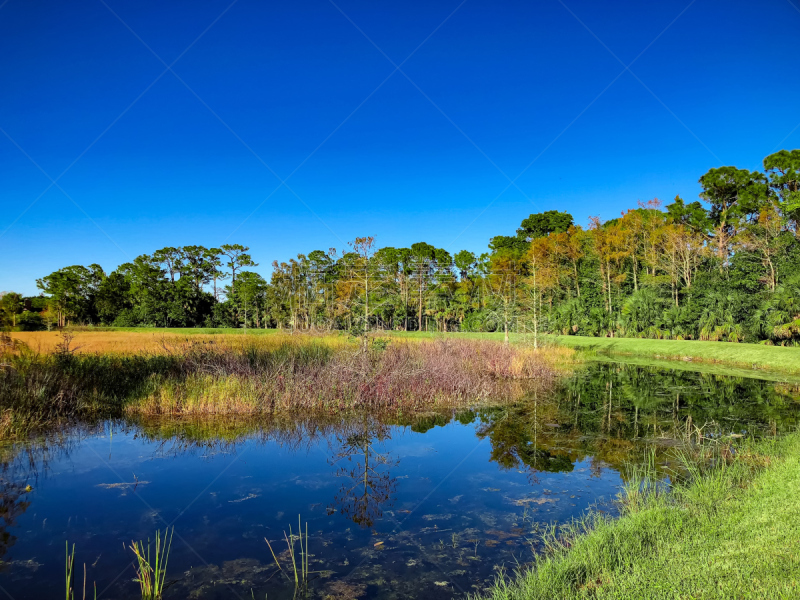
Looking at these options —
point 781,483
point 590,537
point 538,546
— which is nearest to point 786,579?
point 590,537

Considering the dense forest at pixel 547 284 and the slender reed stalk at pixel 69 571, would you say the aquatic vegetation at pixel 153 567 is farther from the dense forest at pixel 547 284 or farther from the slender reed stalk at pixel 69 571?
the dense forest at pixel 547 284

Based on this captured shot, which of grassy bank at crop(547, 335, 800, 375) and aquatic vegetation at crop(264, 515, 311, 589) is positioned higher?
grassy bank at crop(547, 335, 800, 375)

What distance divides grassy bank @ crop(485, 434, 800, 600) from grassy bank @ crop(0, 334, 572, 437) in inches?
282

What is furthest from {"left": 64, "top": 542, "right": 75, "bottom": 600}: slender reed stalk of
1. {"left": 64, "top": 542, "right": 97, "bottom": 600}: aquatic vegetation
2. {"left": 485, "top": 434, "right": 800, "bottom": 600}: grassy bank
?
{"left": 485, "top": 434, "right": 800, "bottom": 600}: grassy bank

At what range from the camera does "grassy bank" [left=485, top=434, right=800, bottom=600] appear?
3242 millimetres

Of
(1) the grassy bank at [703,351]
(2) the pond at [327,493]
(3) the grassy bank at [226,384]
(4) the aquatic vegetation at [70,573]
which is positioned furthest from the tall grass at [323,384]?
(1) the grassy bank at [703,351]

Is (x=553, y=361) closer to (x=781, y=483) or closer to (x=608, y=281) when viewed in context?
(x=781, y=483)

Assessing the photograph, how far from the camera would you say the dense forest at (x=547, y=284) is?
25.0 meters

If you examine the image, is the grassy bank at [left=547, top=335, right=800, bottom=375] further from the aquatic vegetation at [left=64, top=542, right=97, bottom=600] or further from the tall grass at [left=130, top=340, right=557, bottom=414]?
the aquatic vegetation at [left=64, top=542, right=97, bottom=600]

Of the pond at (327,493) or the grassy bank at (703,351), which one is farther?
the grassy bank at (703,351)

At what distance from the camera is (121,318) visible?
48.7 m

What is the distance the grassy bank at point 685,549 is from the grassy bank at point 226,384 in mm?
7174

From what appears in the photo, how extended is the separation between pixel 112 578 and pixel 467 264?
170 ft

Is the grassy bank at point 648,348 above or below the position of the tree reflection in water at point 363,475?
above
